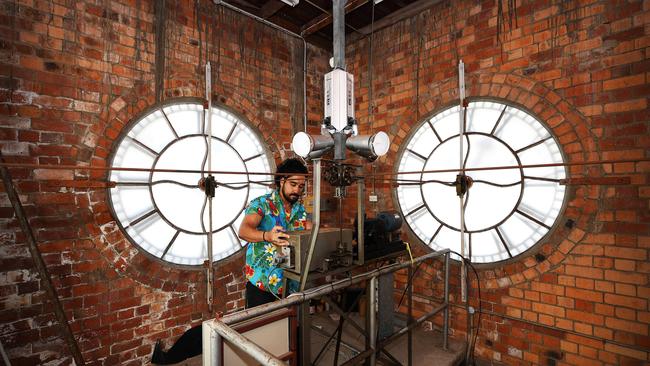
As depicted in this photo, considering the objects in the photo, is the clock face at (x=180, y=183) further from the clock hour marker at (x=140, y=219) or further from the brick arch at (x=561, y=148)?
the brick arch at (x=561, y=148)

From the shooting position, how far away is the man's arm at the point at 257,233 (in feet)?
5.47

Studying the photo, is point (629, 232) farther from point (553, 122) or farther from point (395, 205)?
point (395, 205)

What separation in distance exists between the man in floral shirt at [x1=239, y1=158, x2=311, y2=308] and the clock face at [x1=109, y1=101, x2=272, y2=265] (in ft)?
1.20

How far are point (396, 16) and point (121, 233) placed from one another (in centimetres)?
319

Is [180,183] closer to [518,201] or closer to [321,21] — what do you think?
[321,21]

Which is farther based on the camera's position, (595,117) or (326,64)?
(326,64)

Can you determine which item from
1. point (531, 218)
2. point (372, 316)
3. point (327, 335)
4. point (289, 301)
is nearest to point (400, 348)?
point (327, 335)

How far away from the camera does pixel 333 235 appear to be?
1.77 m

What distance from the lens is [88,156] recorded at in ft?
6.68

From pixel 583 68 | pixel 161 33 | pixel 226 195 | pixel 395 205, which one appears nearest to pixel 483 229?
pixel 395 205

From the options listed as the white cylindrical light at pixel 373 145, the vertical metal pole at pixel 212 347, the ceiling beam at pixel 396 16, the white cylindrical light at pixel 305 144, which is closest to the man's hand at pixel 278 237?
the white cylindrical light at pixel 305 144

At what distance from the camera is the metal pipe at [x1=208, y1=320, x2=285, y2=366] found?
90 cm

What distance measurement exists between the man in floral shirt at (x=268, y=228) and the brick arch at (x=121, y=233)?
79 centimetres

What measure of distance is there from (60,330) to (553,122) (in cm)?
371
